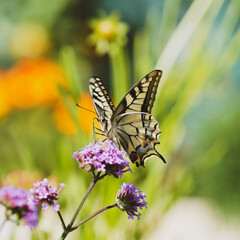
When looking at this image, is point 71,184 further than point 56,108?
No

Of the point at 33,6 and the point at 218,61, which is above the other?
the point at 33,6

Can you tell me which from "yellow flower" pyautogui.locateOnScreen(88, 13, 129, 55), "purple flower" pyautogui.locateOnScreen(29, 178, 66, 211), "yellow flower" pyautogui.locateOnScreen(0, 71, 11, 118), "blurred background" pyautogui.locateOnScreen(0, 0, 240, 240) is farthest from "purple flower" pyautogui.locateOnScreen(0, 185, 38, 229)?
"yellow flower" pyautogui.locateOnScreen(0, 71, 11, 118)

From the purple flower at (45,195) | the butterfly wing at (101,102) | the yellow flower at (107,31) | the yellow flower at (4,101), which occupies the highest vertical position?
the yellow flower at (4,101)

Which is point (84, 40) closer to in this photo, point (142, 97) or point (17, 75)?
point (17, 75)

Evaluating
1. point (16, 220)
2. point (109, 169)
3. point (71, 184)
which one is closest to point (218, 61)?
point (71, 184)

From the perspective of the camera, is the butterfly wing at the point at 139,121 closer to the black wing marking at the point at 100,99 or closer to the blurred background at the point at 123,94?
the black wing marking at the point at 100,99

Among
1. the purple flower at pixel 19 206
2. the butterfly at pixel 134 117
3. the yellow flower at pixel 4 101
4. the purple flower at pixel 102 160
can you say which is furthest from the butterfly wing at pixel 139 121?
the yellow flower at pixel 4 101

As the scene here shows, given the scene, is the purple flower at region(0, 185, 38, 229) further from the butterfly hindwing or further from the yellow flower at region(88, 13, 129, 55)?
the yellow flower at region(88, 13, 129, 55)
